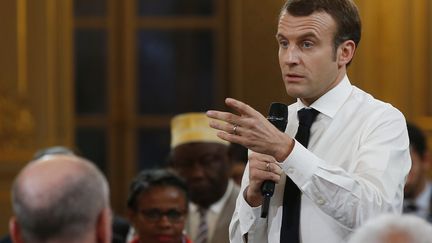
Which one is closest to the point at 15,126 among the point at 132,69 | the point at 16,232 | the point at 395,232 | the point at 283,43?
the point at 132,69

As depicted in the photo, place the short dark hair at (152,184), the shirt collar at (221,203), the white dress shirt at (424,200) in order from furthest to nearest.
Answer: the white dress shirt at (424,200)
the shirt collar at (221,203)
the short dark hair at (152,184)

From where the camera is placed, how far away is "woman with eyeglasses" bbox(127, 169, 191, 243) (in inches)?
161

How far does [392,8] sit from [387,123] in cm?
328

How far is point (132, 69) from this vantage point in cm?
697

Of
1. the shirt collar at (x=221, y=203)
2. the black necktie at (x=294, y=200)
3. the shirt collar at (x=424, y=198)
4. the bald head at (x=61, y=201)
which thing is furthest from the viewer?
the shirt collar at (x=424, y=198)

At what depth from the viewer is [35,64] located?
6230 millimetres

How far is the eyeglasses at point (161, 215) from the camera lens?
13.5 ft

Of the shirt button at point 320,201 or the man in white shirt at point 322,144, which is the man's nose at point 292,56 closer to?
the man in white shirt at point 322,144

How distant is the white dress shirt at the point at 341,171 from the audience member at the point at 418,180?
6.00 ft

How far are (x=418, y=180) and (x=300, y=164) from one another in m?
2.46

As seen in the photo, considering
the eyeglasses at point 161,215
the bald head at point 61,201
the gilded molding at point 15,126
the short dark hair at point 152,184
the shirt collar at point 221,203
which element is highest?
the bald head at point 61,201

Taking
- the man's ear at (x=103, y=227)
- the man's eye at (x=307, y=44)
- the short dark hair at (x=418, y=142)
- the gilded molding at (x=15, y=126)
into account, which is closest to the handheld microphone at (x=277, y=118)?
the man's eye at (x=307, y=44)

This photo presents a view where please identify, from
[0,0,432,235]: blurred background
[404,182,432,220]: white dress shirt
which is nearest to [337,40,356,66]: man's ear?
[404,182,432,220]: white dress shirt

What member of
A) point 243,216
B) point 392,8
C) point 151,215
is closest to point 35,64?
point 392,8
